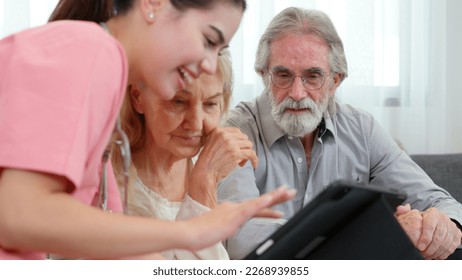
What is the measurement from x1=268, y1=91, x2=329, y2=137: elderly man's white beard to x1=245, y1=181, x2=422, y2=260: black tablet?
43.5 inches

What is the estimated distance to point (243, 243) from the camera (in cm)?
165

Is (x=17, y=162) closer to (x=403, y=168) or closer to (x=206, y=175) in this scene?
(x=206, y=175)

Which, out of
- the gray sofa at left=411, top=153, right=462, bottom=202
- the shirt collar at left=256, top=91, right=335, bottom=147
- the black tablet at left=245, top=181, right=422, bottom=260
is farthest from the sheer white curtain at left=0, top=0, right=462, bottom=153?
the black tablet at left=245, top=181, right=422, bottom=260

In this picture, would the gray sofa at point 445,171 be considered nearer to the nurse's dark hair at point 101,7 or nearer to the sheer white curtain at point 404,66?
the sheer white curtain at point 404,66

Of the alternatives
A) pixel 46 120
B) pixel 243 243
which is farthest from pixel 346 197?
pixel 243 243

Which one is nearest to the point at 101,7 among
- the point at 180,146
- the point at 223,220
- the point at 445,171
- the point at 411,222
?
the point at 223,220

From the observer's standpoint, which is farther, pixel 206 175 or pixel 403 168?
pixel 403 168

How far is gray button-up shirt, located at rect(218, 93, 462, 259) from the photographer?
2051 mm

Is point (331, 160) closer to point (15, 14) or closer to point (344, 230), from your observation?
point (344, 230)

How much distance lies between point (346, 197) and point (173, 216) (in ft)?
2.45

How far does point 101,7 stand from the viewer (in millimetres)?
1039
